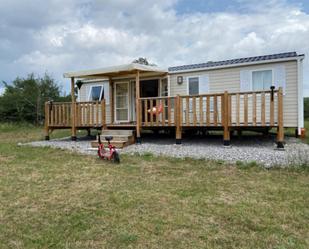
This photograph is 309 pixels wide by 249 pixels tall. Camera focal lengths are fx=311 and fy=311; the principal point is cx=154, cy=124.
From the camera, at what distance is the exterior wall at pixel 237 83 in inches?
382

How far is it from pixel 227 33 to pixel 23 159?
13.0 meters

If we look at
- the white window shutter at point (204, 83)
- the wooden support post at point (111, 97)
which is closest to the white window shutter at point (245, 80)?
the white window shutter at point (204, 83)

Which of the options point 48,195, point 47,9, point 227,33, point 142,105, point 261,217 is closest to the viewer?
point 261,217

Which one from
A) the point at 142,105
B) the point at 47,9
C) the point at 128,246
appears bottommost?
the point at 128,246

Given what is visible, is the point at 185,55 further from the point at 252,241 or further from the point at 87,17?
the point at 252,241

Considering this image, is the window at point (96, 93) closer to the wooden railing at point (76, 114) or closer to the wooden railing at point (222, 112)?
the wooden railing at point (76, 114)

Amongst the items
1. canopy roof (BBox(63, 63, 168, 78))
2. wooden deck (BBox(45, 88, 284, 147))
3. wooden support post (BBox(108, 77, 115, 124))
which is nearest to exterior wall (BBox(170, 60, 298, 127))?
wooden deck (BBox(45, 88, 284, 147))

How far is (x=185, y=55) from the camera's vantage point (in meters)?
20.5

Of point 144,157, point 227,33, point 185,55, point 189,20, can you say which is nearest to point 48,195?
point 144,157

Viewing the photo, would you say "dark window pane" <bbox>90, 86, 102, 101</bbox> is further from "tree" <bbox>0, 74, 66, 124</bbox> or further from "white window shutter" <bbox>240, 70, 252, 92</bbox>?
"tree" <bbox>0, 74, 66, 124</bbox>

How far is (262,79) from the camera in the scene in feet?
33.0

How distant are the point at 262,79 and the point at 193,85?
7.96ft

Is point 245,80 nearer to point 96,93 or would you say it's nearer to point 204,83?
point 204,83

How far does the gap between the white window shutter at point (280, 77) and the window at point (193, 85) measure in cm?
268
